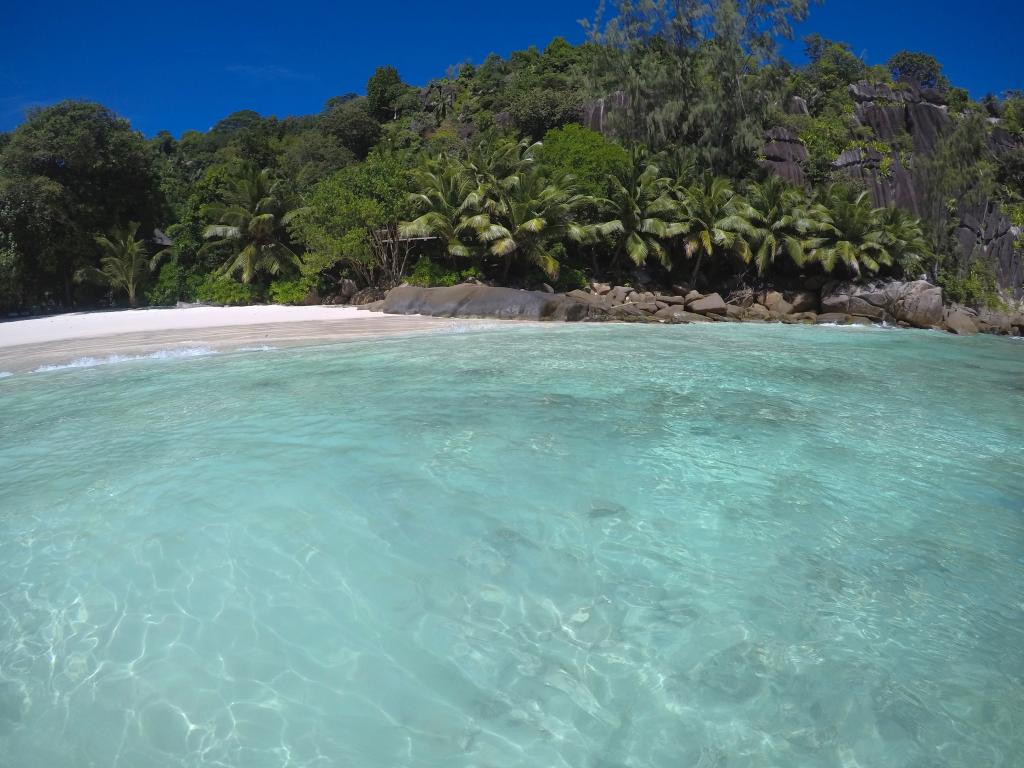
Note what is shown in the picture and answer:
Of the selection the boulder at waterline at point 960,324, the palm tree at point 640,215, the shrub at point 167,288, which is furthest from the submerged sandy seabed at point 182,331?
the boulder at waterline at point 960,324

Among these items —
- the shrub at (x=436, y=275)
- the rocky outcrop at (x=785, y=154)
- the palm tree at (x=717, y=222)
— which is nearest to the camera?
the shrub at (x=436, y=275)

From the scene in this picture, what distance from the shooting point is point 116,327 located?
16.2 metres

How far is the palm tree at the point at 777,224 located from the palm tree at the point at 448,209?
1146 cm

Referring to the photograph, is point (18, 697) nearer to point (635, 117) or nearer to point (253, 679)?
point (253, 679)

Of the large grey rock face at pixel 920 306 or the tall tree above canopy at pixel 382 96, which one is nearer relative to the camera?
the large grey rock face at pixel 920 306

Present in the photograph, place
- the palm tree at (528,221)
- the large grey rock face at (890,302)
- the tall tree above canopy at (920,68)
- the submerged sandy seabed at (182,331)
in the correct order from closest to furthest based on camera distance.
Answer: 1. the submerged sandy seabed at (182,331)
2. the palm tree at (528,221)
3. the large grey rock face at (890,302)
4. the tall tree above canopy at (920,68)

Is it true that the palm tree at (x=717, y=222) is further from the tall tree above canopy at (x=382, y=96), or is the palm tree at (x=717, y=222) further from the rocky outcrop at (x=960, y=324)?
the tall tree above canopy at (x=382, y=96)

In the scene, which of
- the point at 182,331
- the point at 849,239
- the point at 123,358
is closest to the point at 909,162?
the point at 849,239

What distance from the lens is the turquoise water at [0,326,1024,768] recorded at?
2445 mm

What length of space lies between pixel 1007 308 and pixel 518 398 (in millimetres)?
29666

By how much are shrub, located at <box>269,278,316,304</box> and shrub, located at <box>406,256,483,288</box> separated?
4596 millimetres

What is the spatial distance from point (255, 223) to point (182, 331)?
12.6m

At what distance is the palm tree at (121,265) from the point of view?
25.7 metres

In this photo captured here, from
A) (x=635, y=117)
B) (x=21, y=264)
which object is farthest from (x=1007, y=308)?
(x=21, y=264)
